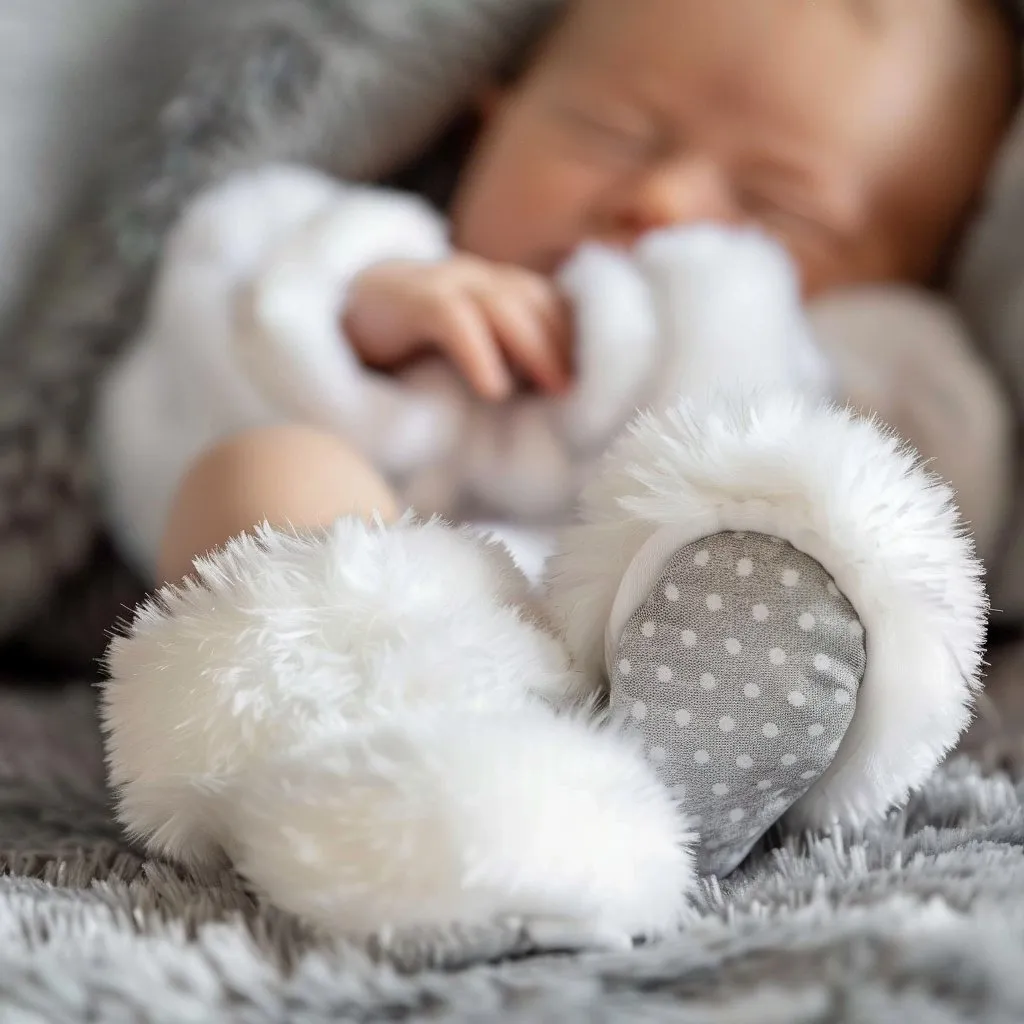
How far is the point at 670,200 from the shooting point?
892mm

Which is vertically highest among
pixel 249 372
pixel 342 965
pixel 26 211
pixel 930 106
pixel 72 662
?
pixel 930 106

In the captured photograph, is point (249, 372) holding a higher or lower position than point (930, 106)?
lower

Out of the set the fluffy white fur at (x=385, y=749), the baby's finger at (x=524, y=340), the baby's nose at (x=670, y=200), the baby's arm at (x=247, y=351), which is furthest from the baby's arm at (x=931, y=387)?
the fluffy white fur at (x=385, y=749)

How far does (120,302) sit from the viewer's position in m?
0.90

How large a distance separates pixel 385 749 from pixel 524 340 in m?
0.43

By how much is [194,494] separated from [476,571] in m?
0.17

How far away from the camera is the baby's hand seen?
73cm

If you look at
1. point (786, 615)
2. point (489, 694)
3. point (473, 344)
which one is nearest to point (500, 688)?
point (489, 694)

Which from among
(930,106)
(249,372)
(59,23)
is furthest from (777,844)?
(59,23)

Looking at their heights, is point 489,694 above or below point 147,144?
below

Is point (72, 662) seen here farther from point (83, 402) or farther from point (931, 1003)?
point (931, 1003)

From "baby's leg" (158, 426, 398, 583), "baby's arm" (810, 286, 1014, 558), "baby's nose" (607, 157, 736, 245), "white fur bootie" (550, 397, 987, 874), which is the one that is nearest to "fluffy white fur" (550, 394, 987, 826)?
"white fur bootie" (550, 397, 987, 874)

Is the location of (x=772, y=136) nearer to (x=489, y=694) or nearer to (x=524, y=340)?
(x=524, y=340)

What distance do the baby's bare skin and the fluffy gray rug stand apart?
0.63 meters
